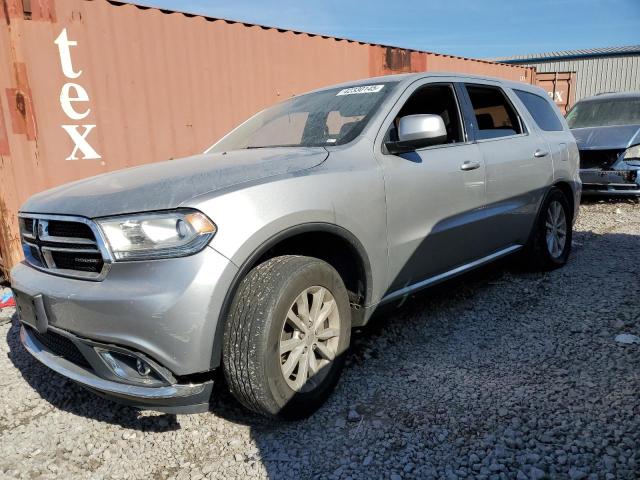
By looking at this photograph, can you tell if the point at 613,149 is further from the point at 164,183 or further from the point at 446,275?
the point at 164,183

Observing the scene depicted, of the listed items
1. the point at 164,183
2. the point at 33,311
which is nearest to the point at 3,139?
the point at 33,311

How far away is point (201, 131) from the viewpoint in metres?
5.97

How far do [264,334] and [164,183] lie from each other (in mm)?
789

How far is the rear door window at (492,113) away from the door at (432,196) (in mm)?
259

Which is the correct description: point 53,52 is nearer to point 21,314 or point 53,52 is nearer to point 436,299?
point 21,314

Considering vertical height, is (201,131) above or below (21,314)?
above

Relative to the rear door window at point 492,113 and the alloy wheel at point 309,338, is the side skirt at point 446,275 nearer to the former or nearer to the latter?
the alloy wheel at point 309,338

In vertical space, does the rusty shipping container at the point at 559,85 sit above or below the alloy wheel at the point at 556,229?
above

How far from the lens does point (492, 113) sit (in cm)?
375

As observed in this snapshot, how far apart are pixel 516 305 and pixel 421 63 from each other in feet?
20.3

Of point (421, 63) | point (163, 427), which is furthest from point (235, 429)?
point (421, 63)

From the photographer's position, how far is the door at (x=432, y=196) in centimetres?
268

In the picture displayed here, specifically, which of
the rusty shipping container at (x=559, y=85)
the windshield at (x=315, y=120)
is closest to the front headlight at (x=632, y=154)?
the windshield at (x=315, y=120)

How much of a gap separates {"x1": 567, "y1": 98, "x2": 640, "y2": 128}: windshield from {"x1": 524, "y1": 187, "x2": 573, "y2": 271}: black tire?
184 inches
